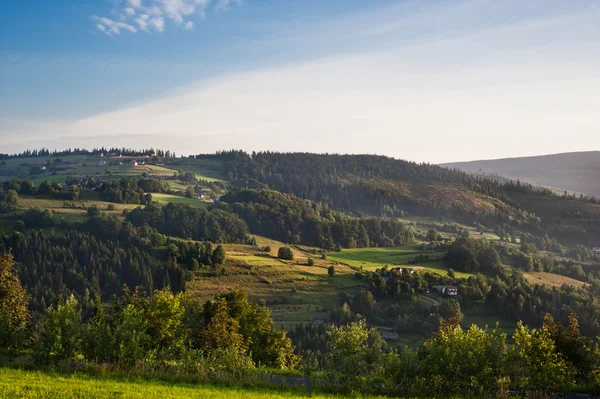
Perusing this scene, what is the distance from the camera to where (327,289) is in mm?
116438

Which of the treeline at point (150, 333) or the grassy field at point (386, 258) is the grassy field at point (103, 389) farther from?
the grassy field at point (386, 258)

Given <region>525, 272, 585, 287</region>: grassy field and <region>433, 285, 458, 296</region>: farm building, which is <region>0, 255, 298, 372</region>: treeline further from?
<region>525, 272, 585, 287</region>: grassy field

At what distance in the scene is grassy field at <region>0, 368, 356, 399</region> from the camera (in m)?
23.6

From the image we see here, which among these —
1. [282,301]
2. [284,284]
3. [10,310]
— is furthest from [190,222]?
[10,310]

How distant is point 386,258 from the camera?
6137 inches

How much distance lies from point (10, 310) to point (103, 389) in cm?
2106

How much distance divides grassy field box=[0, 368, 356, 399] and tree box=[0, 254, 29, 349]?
849 centimetres

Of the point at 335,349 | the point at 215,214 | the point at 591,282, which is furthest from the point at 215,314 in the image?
the point at 215,214

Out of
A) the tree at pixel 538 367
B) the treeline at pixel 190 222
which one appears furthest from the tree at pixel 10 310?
the treeline at pixel 190 222

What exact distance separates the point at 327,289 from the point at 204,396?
304 ft

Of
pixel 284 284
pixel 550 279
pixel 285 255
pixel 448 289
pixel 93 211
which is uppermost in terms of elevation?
pixel 93 211

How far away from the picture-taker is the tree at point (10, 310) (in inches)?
1425

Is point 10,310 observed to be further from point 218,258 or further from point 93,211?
point 93,211

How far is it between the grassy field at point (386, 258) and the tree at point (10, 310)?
351 ft
